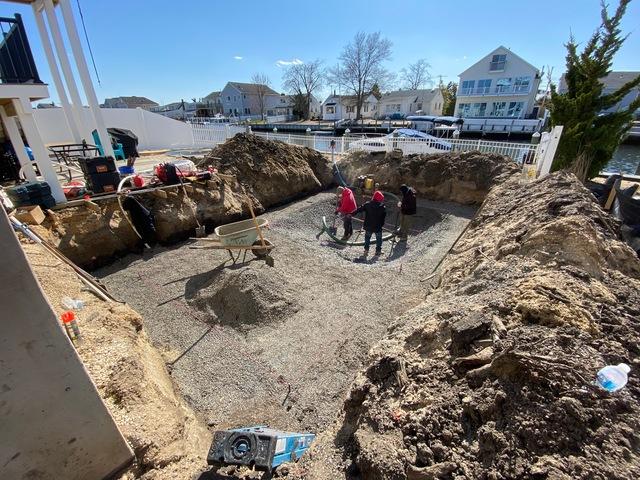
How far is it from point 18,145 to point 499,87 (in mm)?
44488

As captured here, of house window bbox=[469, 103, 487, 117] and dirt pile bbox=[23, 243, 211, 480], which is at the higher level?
house window bbox=[469, 103, 487, 117]

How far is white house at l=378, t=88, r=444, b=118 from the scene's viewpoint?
51.7 m

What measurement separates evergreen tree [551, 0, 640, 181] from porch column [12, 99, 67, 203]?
17.2 metres

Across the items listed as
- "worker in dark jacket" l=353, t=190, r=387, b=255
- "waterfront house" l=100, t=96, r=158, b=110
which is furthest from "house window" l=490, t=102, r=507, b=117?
"waterfront house" l=100, t=96, r=158, b=110

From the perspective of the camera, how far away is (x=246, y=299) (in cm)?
611

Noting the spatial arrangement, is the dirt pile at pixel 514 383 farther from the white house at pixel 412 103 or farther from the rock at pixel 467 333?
the white house at pixel 412 103

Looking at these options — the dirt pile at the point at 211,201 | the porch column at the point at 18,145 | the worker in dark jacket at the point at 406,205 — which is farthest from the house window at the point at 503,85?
the porch column at the point at 18,145

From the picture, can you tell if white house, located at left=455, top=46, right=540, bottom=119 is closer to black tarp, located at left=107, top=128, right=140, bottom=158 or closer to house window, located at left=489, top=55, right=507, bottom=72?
house window, located at left=489, top=55, right=507, bottom=72

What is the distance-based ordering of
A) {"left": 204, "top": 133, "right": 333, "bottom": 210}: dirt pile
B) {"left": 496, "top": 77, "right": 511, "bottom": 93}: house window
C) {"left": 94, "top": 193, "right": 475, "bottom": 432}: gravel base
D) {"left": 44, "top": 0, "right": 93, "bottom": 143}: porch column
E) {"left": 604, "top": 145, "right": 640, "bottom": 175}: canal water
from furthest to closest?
{"left": 496, "top": 77, "right": 511, "bottom": 93}: house window
{"left": 604, "top": 145, "right": 640, "bottom": 175}: canal water
{"left": 204, "top": 133, "right": 333, "bottom": 210}: dirt pile
{"left": 44, "top": 0, "right": 93, "bottom": 143}: porch column
{"left": 94, "top": 193, "right": 475, "bottom": 432}: gravel base

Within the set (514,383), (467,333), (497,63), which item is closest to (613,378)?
(514,383)

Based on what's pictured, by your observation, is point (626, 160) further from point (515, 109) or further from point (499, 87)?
point (499, 87)

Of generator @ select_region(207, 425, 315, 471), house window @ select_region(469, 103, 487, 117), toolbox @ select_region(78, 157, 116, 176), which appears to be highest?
house window @ select_region(469, 103, 487, 117)

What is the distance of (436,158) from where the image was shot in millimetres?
13273

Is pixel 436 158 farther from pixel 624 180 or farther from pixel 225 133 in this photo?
pixel 225 133
